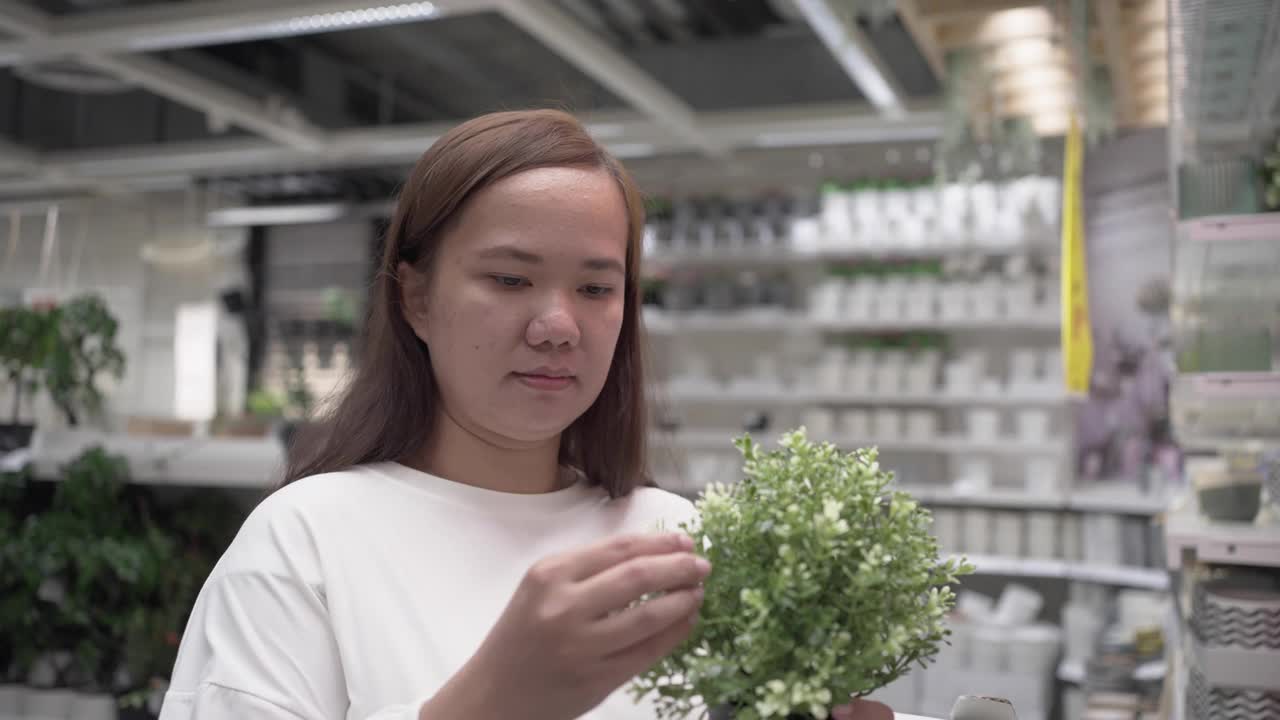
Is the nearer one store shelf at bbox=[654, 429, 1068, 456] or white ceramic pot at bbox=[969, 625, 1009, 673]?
white ceramic pot at bbox=[969, 625, 1009, 673]

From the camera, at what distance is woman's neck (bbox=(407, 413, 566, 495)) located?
3.56ft

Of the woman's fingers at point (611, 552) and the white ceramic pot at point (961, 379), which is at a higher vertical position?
the white ceramic pot at point (961, 379)

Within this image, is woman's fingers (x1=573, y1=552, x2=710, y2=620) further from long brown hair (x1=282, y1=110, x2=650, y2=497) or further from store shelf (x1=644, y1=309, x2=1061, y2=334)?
store shelf (x1=644, y1=309, x2=1061, y2=334)

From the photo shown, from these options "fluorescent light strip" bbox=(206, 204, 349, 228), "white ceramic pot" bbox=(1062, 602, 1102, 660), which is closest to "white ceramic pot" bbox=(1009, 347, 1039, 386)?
"white ceramic pot" bbox=(1062, 602, 1102, 660)

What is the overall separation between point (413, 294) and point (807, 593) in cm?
55

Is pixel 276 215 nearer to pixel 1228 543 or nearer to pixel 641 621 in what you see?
pixel 1228 543

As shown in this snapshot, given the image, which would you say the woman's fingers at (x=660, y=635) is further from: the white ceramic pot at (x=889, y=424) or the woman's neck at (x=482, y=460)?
the white ceramic pot at (x=889, y=424)

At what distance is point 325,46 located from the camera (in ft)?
25.1

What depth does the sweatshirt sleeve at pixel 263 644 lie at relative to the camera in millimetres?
864

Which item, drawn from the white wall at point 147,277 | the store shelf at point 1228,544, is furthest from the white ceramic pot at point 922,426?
the white wall at point 147,277

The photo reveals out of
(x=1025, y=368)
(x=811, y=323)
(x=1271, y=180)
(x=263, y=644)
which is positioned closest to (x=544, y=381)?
(x=263, y=644)

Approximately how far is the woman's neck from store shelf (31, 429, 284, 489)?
13.4ft

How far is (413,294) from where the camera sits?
110 cm

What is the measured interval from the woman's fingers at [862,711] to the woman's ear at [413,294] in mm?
565
